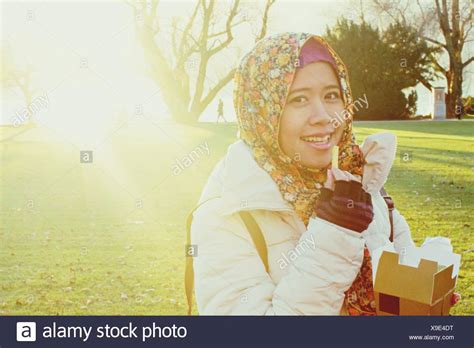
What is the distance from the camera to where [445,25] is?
430 cm

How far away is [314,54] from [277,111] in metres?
0.18

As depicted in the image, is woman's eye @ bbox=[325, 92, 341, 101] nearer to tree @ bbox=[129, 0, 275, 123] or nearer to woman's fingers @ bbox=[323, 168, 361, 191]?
woman's fingers @ bbox=[323, 168, 361, 191]

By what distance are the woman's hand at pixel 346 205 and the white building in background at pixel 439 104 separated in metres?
4.25

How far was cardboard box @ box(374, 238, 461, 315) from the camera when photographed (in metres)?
1.58

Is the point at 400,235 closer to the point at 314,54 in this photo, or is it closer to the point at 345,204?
the point at 345,204

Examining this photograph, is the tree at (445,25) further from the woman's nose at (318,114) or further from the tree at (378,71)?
the woman's nose at (318,114)

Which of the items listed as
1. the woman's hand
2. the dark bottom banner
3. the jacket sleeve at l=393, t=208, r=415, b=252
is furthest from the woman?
the dark bottom banner

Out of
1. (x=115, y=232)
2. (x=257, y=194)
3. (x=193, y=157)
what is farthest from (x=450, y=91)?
(x=257, y=194)

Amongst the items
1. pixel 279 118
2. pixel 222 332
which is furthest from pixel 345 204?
pixel 222 332

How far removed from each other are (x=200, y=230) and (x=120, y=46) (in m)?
3.38

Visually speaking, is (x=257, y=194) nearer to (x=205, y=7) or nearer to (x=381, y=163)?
(x=381, y=163)

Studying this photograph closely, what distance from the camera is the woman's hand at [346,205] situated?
1.54 metres

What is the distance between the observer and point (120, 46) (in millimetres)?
4750

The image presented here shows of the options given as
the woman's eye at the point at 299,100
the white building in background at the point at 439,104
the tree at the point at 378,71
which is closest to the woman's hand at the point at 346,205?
the woman's eye at the point at 299,100
